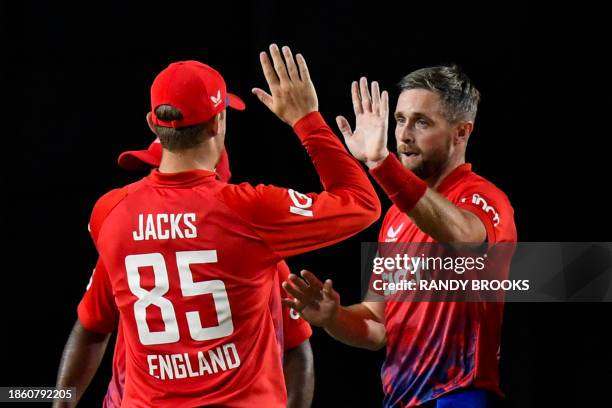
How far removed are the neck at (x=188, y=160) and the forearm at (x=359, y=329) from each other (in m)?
0.73

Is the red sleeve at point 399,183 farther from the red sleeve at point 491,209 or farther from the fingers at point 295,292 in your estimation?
the fingers at point 295,292

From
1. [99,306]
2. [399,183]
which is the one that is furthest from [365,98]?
[99,306]

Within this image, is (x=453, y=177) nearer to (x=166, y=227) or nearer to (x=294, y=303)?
(x=294, y=303)

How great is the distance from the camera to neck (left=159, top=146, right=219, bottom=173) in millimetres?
2186

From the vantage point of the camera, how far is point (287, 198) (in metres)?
2.15

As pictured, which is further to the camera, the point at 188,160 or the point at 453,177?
the point at 453,177

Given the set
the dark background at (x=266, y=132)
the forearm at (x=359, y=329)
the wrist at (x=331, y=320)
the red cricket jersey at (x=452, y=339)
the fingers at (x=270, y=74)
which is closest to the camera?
the fingers at (x=270, y=74)

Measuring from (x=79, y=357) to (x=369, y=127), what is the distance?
3.43 ft

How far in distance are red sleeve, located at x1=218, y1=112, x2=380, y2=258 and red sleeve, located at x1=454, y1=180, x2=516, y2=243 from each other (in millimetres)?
441

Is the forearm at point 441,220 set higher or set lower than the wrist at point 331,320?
higher

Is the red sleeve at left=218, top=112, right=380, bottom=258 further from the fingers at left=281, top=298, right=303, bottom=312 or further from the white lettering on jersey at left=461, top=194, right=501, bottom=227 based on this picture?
the white lettering on jersey at left=461, top=194, right=501, bottom=227

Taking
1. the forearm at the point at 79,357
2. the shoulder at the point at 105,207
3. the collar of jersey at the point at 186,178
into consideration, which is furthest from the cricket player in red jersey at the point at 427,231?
the forearm at the point at 79,357

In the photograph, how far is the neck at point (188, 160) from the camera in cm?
219

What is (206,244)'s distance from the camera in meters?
2.12
